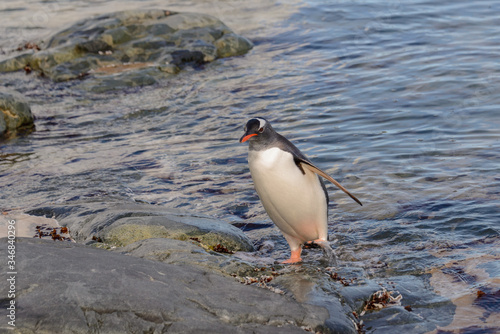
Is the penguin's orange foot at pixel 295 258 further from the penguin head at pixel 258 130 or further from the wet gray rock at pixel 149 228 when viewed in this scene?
the penguin head at pixel 258 130

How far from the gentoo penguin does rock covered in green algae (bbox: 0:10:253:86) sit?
9018mm

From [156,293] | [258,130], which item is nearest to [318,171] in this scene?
[258,130]

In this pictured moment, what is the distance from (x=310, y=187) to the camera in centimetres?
554

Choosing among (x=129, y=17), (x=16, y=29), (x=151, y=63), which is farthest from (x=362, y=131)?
(x=16, y=29)

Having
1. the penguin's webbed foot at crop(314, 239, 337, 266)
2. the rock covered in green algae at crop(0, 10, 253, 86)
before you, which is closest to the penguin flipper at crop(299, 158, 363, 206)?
the penguin's webbed foot at crop(314, 239, 337, 266)

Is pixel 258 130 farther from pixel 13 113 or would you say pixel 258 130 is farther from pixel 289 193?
pixel 13 113

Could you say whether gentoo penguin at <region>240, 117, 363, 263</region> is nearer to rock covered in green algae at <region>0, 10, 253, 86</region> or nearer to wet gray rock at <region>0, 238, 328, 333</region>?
wet gray rock at <region>0, 238, 328, 333</region>

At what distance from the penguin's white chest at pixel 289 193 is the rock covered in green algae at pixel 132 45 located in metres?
9.02

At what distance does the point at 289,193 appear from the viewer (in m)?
5.43

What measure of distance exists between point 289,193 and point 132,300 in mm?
2030

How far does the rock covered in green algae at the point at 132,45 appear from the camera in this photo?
14508 millimetres

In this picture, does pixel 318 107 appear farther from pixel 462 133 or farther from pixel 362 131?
pixel 462 133

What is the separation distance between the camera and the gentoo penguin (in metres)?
5.30

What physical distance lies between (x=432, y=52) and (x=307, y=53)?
9.25 feet
